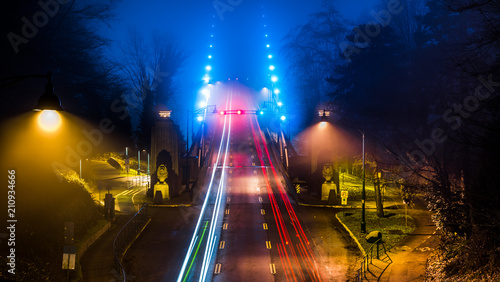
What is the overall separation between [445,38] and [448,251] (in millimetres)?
33495

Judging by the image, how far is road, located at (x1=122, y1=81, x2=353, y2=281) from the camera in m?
19.5

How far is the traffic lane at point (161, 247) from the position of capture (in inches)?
764

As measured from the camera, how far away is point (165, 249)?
23.1m

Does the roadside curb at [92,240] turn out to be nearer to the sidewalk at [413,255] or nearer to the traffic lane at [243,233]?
the traffic lane at [243,233]

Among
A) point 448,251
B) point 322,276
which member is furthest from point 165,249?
point 448,251

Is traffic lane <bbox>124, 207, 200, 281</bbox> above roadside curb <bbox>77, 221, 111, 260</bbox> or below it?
below

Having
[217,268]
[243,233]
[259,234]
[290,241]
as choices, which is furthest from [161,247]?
[290,241]

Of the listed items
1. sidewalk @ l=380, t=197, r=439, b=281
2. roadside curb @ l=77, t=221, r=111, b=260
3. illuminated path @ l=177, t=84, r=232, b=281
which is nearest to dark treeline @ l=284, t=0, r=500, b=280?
sidewalk @ l=380, t=197, r=439, b=281

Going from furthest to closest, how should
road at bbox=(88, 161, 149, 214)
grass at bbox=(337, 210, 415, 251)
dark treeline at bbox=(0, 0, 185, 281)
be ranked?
road at bbox=(88, 161, 149, 214) < grass at bbox=(337, 210, 415, 251) < dark treeline at bbox=(0, 0, 185, 281)

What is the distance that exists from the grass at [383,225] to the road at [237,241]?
48.0 inches

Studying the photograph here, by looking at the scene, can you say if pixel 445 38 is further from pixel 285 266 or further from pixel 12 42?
pixel 12 42

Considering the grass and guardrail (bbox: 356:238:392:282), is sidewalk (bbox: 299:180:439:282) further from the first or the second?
the grass

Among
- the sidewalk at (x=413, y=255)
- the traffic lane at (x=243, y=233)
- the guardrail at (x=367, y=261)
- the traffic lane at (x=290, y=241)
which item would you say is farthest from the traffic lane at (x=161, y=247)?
the sidewalk at (x=413, y=255)

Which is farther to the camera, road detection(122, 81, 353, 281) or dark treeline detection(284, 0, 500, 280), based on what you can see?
dark treeline detection(284, 0, 500, 280)
